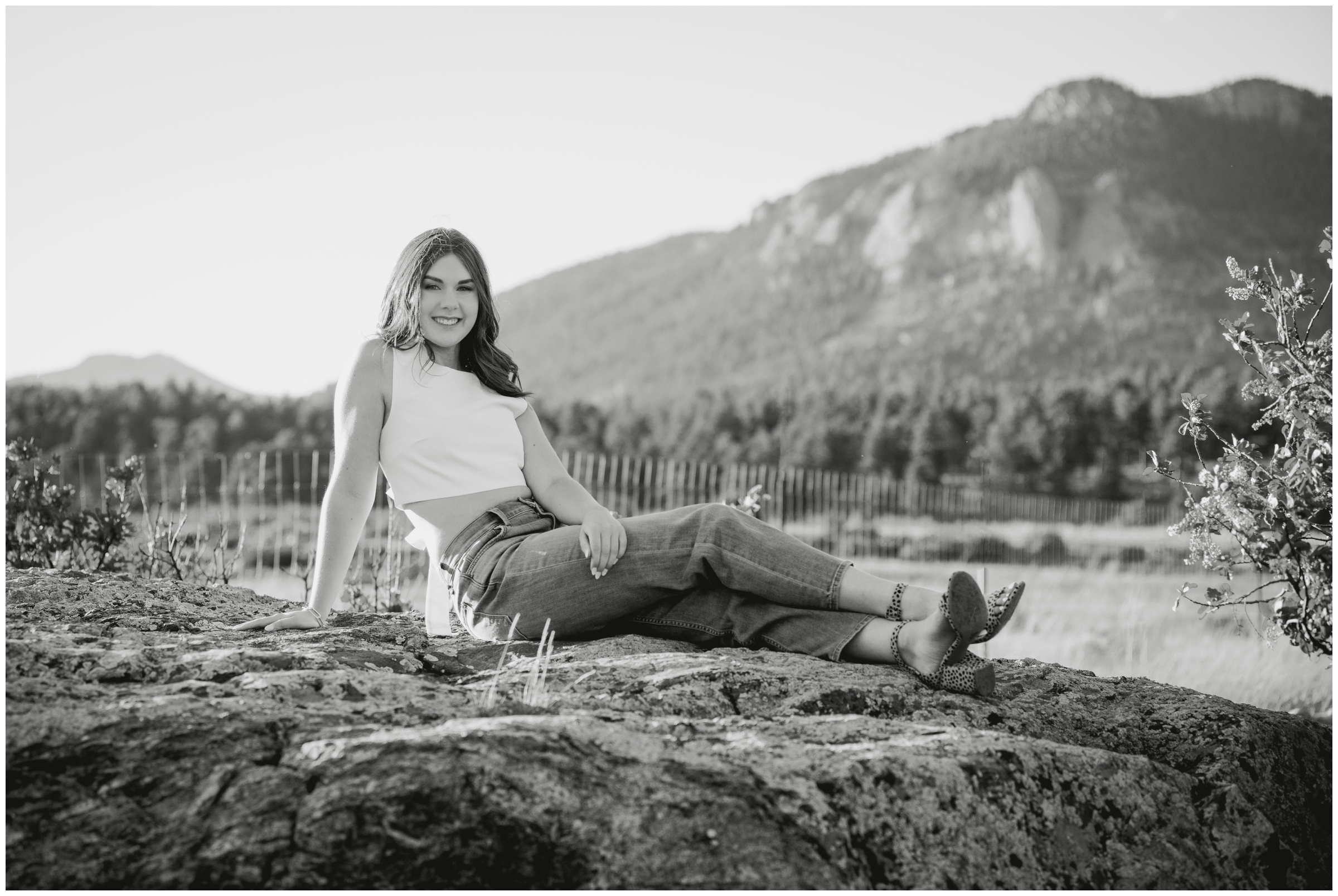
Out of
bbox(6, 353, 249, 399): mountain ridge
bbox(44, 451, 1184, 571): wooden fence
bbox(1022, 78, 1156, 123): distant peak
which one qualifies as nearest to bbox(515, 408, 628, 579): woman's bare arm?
bbox(44, 451, 1184, 571): wooden fence

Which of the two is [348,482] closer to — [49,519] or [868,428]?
[49,519]

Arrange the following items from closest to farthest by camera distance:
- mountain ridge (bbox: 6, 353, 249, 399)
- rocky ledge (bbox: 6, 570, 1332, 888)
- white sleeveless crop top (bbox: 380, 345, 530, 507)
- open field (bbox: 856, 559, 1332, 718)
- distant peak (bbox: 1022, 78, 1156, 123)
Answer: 1. rocky ledge (bbox: 6, 570, 1332, 888)
2. white sleeveless crop top (bbox: 380, 345, 530, 507)
3. open field (bbox: 856, 559, 1332, 718)
4. mountain ridge (bbox: 6, 353, 249, 399)
5. distant peak (bbox: 1022, 78, 1156, 123)

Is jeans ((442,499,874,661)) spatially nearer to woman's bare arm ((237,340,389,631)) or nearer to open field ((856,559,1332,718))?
woman's bare arm ((237,340,389,631))

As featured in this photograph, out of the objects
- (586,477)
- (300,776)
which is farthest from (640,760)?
(586,477)

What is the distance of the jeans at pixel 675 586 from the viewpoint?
3.19 meters

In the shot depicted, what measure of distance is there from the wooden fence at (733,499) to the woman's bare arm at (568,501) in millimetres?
2639

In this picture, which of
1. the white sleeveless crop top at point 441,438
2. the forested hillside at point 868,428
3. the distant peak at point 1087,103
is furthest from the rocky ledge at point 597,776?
the distant peak at point 1087,103

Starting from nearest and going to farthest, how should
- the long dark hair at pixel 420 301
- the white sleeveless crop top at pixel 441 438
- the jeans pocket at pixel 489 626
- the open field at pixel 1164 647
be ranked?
the jeans pocket at pixel 489 626 < the white sleeveless crop top at pixel 441 438 < the long dark hair at pixel 420 301 < the open field at pixel 1164 647

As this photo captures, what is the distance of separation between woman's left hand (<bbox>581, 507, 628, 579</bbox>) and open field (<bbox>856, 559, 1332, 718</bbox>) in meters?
1.88

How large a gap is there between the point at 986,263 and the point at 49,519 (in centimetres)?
14915

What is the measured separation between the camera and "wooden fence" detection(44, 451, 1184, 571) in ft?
38.8

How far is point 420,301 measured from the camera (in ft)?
12.4

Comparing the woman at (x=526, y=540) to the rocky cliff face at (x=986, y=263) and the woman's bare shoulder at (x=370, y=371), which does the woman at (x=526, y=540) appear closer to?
the woman's bare shoulder at (x=370, y=371)

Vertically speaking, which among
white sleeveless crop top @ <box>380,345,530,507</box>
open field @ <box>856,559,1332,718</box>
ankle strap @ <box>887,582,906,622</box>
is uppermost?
white sleeveless crop top @ <box>380,345,530,507</box>
